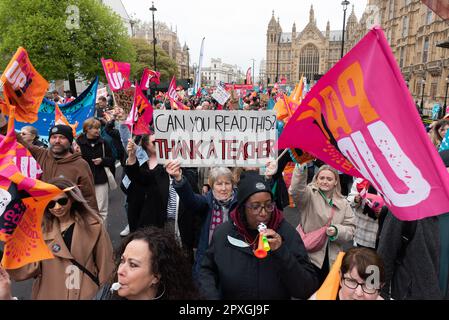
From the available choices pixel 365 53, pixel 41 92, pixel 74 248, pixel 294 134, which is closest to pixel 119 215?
pixel 41 92

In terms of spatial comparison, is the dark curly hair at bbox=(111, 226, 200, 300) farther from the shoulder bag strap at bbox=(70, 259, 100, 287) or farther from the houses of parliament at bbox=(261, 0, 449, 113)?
the houses of parliament at bbox=(261, 0, 449, 113)

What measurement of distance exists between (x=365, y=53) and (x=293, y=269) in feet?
4.32

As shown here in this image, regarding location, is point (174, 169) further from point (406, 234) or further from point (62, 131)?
point (62, 131)

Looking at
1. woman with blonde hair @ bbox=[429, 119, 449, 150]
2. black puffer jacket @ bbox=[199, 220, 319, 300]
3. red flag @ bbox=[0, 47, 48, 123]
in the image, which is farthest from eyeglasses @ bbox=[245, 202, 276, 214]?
woman with blonde hair @ bbox=[429, 119, 449, 150]

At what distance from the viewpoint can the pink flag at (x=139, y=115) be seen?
197 inches

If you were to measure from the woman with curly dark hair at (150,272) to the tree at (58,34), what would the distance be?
26029 mm

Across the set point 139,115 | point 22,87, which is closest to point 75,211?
point 22,87

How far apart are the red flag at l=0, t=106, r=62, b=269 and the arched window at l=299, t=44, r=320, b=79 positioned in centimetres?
11393

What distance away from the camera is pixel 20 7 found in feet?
82.9

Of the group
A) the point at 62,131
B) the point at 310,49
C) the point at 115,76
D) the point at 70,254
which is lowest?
the point at 70,254

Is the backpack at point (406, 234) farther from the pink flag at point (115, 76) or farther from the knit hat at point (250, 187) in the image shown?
the pink flag at point (115, 76)

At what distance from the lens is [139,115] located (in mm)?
5453

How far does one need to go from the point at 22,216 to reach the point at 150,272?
1130mm
